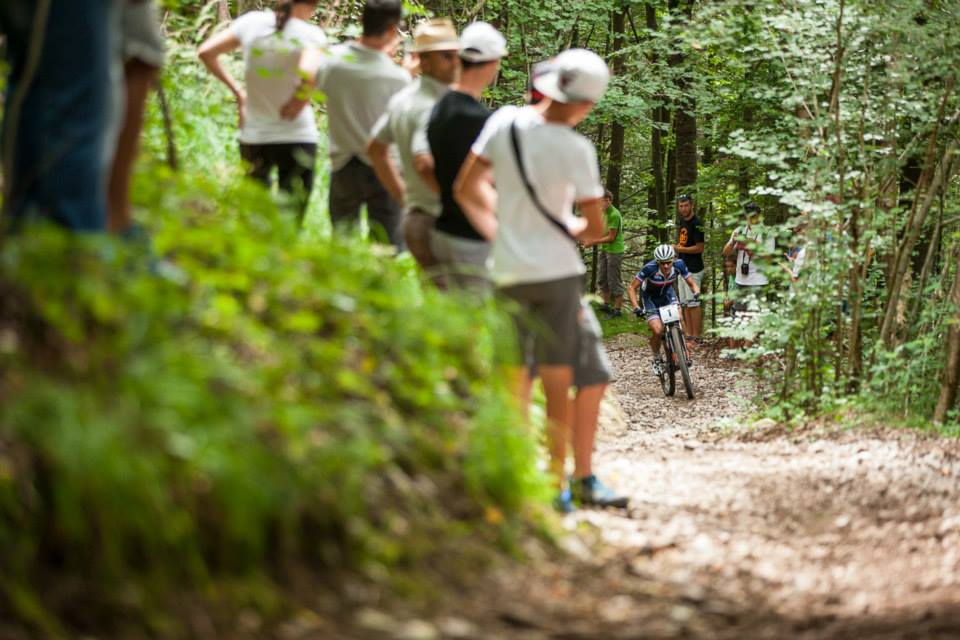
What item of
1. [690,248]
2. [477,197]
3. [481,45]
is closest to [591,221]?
[477,197]

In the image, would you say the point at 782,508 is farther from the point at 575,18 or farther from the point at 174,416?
the point at 575,18

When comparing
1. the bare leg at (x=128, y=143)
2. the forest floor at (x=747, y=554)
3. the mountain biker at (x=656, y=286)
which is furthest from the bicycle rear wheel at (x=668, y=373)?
the bare leg at (x=128, y=143)

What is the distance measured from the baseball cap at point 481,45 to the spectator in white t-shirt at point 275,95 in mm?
1307

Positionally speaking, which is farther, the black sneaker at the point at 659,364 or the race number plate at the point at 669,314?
the black sneaker at the point at 659,364

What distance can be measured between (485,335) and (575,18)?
1529 centimetres

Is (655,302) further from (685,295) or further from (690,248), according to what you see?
(690,248)

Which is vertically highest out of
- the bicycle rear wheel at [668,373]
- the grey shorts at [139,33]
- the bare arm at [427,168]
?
the grey shorts at [139,33]

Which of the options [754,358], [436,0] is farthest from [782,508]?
[436,0]

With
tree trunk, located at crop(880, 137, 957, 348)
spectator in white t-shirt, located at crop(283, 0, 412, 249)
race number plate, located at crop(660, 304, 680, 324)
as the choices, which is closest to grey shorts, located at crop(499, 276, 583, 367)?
spectator in white t-shirt, located at crop(283, 0, 412, 249)

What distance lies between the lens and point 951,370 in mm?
9781

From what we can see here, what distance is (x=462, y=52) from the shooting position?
5594 mm

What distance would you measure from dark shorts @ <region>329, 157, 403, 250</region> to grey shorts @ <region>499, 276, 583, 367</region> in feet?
5.38

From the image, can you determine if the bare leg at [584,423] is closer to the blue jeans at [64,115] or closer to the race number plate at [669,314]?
the blue jeans at [64,115]

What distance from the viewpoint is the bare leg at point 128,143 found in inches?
161
